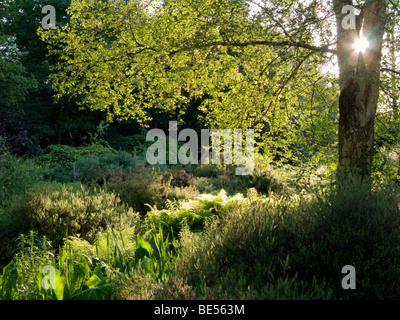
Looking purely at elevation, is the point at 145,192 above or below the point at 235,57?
below

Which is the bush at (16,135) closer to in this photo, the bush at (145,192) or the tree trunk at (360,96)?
the bush at (145,192)

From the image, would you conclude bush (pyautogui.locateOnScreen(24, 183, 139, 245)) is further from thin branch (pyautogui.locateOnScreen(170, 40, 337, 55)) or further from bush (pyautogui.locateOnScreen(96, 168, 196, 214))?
thin branch (pyautogui.locateOnScreen(170, 40, 337, 55))

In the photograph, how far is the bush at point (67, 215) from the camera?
5.47 m

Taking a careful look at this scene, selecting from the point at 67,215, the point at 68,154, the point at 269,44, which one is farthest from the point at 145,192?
the point at 68,154

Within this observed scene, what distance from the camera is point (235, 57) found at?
19.0 ft

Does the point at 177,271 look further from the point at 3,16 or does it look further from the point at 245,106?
the point at 3,16

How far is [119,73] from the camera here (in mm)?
5824

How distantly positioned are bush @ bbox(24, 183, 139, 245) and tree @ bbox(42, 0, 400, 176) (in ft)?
5.90

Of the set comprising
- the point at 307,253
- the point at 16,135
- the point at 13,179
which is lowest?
the point at 307,253

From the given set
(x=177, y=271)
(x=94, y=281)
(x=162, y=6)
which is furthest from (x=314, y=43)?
(x=94, y=281)

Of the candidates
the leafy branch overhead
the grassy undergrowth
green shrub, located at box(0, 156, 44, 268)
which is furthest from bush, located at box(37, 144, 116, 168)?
the grassy undergrowth

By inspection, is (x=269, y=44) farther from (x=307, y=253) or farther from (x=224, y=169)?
(x=307, y=253)

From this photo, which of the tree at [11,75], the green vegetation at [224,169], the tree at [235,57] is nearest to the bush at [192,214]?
the green vegetation at [224,169]

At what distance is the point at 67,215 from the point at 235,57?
12.8ft
